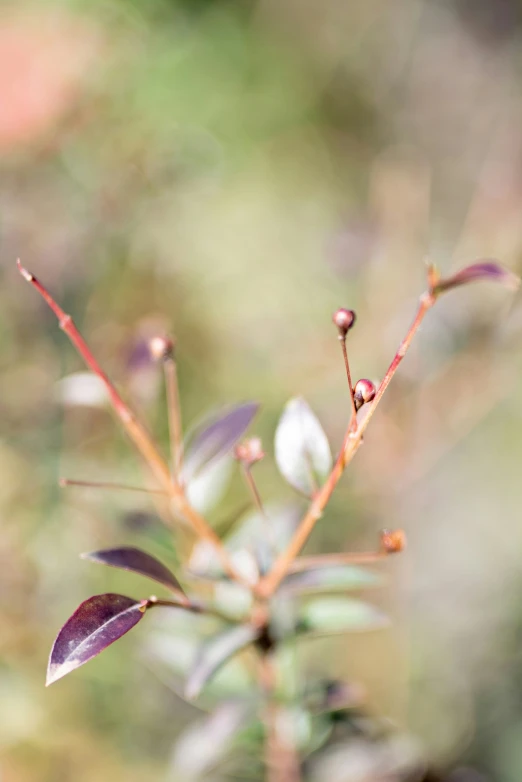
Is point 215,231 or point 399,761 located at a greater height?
point 215,231

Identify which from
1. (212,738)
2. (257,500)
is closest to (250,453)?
(257,500)

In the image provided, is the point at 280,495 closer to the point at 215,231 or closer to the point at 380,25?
the point at 215,231

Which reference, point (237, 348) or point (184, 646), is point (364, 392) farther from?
point (237, 348)

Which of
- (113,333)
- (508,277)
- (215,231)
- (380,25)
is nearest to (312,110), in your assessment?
(380,25)

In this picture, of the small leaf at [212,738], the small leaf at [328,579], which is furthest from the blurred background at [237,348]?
the small leaf at [328,579]

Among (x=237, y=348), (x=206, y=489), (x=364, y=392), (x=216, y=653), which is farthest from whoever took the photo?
(x=237, y=348)

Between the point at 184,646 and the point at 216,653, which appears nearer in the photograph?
the point at 216,653

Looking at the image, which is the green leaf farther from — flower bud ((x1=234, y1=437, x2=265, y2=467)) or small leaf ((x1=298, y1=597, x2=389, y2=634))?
flower bud ((x1=234, y1=437, x2=265, y2=467))
